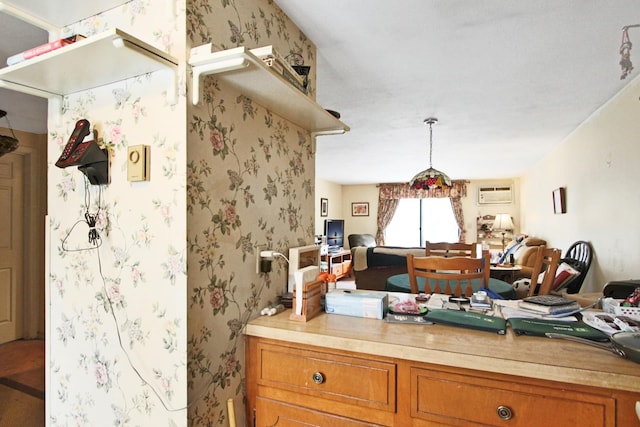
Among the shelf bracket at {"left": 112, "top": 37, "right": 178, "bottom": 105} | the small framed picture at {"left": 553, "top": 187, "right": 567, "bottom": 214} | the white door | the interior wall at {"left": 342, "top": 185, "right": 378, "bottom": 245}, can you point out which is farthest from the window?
the shelf bracket at {"left": 112, "top": 37, "right": 178, "bottom": 105}

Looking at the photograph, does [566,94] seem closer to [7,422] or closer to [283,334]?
[283,334]

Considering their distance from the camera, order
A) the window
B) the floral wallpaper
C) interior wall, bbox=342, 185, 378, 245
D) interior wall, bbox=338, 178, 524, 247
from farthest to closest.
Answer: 1. interior wall, bbox=342, 185, 378, 245
2. the window
3. interior wall, bbox=338, 178, 524, 247
4. the floral wallpaper

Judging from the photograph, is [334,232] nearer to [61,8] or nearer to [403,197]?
[403,197]

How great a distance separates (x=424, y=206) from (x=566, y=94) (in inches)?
223

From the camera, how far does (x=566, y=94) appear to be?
2738 mm

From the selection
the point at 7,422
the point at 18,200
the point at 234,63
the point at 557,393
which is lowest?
the point at 7,422

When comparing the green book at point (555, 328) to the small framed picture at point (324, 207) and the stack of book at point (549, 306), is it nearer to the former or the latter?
the stack of book at point (549, 306)

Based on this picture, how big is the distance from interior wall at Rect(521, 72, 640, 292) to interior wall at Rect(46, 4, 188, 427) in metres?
3.09

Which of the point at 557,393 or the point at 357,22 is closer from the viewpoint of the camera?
the point at 557,393

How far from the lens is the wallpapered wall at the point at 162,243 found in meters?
1.03

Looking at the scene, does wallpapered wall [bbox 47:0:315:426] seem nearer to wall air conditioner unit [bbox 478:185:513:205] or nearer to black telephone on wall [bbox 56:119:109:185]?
black telephone on wall [bbox 56:119:109:185]

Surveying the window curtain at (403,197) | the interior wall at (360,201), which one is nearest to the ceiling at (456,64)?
the window curtain at (403,197)

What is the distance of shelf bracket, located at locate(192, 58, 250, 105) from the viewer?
0.93 metres

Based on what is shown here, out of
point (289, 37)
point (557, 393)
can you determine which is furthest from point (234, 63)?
point (557, 393)
